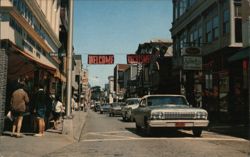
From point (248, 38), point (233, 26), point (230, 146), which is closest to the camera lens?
point (230, 146)

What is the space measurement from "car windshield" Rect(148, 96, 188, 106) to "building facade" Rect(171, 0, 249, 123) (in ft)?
19.6

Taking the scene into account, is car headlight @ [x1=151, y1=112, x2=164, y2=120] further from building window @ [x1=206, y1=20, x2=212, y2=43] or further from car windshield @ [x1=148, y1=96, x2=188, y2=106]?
Answer: building window @ [x1=206, y1=20, x2=212, y2=43]

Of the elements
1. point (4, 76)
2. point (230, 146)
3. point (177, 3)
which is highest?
point (177, 3)

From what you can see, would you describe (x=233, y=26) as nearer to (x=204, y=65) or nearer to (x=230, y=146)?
(x=204, y=65)

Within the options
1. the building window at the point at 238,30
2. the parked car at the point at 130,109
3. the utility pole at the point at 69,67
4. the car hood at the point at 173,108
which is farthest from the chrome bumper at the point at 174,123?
the building window at the point at 238,30

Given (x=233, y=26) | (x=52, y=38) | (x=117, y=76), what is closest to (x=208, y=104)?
(x=233, y=26)

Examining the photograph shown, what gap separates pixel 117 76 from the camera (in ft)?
489

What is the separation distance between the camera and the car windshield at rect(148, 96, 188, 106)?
54.2 ft

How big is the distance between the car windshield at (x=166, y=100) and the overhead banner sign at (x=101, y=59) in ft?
56.1

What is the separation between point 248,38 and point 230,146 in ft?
35.5

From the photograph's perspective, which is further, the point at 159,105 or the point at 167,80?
the point at 167,80

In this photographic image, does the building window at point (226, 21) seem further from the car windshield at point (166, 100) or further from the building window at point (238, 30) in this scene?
the car windshield at point (166, 100)

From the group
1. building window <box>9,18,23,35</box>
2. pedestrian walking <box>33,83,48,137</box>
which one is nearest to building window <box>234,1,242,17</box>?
building window <box>9,18,23,35</box>

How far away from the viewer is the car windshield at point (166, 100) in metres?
16.5
